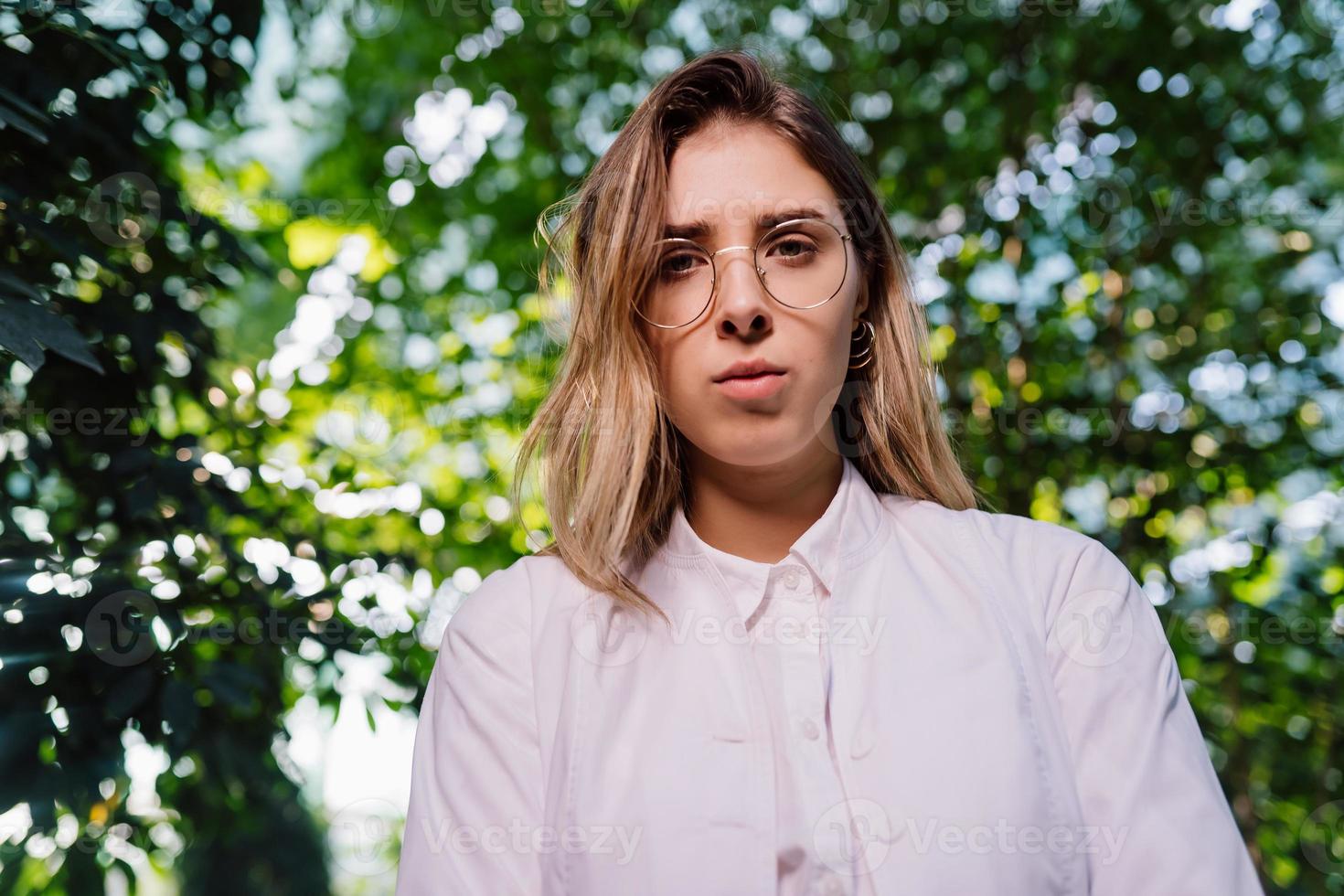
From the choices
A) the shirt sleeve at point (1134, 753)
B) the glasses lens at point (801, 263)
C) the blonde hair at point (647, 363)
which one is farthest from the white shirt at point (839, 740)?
the glasses lens at point (801, 263)

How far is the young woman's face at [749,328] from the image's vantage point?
1.45 m

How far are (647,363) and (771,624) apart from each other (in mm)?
458

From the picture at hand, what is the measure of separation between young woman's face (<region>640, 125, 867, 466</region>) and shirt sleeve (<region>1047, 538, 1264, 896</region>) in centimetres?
48

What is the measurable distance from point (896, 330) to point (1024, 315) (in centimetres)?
179

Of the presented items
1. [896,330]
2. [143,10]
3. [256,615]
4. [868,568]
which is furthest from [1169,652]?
[143,10]

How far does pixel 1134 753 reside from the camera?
1295 mm

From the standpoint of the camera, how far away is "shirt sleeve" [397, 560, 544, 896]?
1.35 meters

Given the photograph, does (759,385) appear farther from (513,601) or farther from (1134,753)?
(1134,753)

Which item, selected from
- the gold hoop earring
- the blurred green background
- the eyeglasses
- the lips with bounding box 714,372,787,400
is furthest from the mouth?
the blurred green background

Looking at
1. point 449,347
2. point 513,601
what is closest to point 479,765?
point 513,601

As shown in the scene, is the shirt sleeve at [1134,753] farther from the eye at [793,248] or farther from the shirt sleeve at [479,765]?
the shirt sleeve at [479,765]

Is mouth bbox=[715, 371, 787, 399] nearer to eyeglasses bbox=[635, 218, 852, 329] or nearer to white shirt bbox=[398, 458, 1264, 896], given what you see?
eyeglasses bbox=[635, 218, 852, 329]

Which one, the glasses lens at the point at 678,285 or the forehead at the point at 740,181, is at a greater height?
the forehead at the point at 740,181

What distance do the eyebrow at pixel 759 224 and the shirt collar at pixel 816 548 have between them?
1.47 feet
